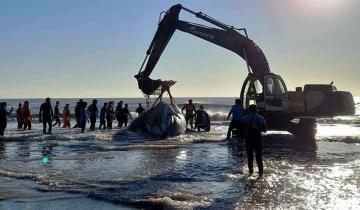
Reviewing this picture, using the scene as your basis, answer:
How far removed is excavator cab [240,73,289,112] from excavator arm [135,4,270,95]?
185cm

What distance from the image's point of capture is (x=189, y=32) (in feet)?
84.4

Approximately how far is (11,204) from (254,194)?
4.43 meters

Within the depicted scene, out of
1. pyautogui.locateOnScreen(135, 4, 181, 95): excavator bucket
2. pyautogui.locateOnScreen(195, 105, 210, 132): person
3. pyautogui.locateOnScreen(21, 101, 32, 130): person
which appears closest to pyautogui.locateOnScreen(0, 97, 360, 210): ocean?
pyautogui.locateOnScreen(135, 4, 181, 95): excavator bucket

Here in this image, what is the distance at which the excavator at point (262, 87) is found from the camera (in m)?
22.5

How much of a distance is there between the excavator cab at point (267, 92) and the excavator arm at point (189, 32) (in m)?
1.85

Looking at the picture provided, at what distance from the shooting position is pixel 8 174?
11.1 metres

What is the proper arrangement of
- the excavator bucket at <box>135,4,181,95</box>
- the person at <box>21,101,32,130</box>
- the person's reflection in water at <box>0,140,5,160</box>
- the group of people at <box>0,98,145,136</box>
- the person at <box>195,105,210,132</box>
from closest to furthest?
the person's reflection in water at <box>0,140,5,160</box>
the group of people at <box>0,98,145,136</box>
the excavator bucket at <box>135,4,181,95</box>
the person at <box>195,105,210,132</box>
the person at <box>21,101,32,130</box>

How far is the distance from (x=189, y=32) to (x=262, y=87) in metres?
5.66

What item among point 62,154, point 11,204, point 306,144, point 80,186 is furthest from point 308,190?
point 306,144

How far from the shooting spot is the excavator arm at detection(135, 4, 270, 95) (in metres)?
24.6

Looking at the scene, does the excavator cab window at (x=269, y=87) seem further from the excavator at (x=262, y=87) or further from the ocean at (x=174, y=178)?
the ocean at (x=174, y=178)

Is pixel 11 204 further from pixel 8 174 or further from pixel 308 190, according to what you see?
pixel 308 190

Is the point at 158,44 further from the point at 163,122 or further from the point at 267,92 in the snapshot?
the point at 267,92

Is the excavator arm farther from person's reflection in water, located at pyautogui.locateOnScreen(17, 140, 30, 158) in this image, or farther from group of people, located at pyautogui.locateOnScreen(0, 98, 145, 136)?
person's reflection in water, located at pyautogui.locateOnScreen(17, 140, 30, 158)
